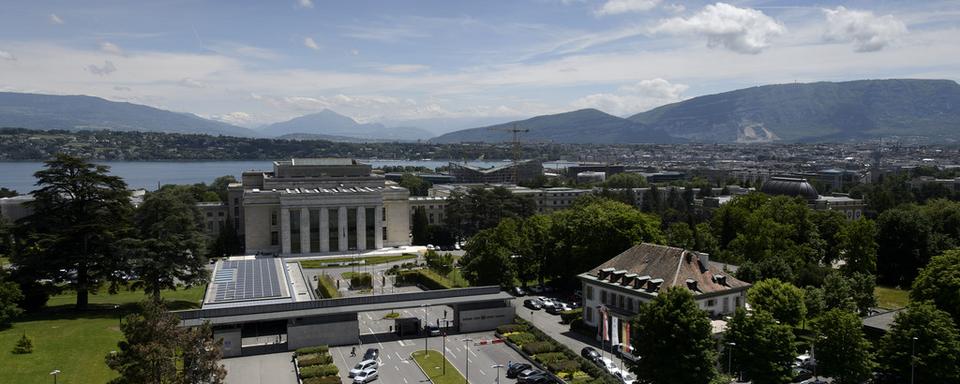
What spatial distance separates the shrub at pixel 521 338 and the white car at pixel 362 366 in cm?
Answer: 933

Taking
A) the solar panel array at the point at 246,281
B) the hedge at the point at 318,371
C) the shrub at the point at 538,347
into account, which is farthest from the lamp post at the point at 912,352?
the solar panel array at the point at 246,281

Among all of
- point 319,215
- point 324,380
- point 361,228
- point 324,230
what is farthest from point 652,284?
point 319,215

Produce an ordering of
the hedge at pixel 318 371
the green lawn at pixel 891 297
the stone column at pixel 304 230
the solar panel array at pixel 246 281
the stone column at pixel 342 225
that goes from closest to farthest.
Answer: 1. the hedge at pixel 318 371
2. the solar panel array at pixel 246 281
3. the green lawn at pixel 891 297
4. the stone column at pixel 304 230
5. the stone column at pixel 342 225

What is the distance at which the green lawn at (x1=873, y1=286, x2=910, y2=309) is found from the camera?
53.5 metres

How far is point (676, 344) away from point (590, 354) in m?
8.41

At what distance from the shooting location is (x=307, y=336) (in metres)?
42.4

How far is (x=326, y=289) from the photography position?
5616cm

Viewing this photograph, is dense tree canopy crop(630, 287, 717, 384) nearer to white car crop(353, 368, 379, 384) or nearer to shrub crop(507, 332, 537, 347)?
shrub crop(507, 332, 537, 347)

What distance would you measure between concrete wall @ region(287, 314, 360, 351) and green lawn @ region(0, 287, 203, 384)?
32.9 feet

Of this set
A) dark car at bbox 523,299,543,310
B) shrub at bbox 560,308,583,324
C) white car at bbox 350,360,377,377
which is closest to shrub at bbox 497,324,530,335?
shrub at bbox 560,308,583,324

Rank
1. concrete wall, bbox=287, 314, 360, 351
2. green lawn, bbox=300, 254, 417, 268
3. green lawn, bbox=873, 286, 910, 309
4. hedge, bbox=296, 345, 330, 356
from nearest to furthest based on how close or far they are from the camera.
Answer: hedge, bbox=296, 345, 330, 356
concrete wall, bbox=287, 314, 360, 351
green lawn, bbox=873, 286, 910, 309
green lawn, bbox=300, 254, 417, 268

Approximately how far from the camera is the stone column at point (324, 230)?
80.9 meters

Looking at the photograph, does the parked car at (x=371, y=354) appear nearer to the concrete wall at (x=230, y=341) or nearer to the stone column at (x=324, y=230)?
the concrete wall at (x=230, y=341)

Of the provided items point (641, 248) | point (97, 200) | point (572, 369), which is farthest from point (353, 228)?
point (572, 369)
